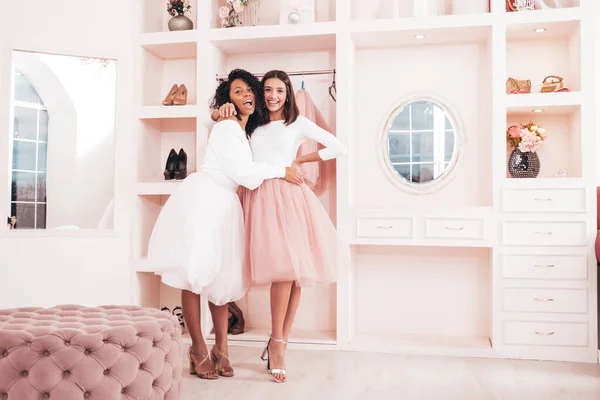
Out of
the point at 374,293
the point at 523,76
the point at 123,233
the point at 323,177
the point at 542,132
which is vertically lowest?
the point at 374,293

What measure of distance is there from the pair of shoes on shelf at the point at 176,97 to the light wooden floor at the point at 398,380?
1.68 meters

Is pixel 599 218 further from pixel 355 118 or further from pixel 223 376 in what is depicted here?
pixel 223 376

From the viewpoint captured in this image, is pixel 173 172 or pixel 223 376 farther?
pixel 173 172

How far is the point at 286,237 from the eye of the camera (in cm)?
302

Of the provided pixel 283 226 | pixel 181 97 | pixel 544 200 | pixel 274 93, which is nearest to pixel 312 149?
pixel 274 93

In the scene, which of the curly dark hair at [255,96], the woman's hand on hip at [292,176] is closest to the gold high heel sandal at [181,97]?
the curly dark hair at [255,96]

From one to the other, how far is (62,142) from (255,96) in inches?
53.0

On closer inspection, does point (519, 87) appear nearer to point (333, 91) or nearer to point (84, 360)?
point (333, 91)

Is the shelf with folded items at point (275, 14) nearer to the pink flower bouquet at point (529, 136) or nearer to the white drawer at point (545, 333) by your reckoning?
the pink flower bouquet at point (529, 136)

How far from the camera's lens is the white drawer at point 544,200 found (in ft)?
11.0

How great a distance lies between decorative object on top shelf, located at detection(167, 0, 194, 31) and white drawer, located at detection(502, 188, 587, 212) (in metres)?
2.31

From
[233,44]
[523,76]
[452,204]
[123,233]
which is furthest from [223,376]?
[523,76]

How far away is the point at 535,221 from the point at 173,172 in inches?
90.0

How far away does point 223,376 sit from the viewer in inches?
118
